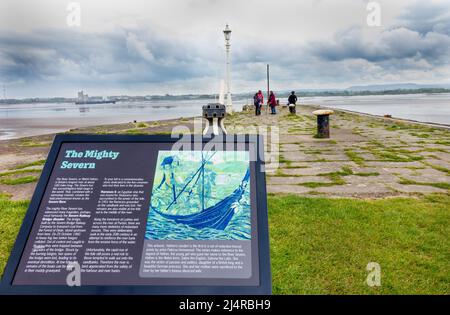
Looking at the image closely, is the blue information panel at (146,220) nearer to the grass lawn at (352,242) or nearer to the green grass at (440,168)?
the grass lawn at (352,242)

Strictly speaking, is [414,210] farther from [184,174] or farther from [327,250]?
[184,174]

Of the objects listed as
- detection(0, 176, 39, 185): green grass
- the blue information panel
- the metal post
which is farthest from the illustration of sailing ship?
the metal post

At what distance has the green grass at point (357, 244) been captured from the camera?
10.4 feet

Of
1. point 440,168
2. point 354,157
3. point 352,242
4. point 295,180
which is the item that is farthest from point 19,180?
point 440,168

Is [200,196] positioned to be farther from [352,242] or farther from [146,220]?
[352,242]

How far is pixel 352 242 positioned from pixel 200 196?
1953 millimetres

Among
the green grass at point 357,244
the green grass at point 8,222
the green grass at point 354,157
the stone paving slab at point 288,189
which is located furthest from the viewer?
the green grass at point 354,157

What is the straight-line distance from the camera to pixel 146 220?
2779mm

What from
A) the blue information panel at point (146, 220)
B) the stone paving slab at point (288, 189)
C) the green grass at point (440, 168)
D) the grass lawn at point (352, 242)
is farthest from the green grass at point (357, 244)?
the green grass at point (440, 168)

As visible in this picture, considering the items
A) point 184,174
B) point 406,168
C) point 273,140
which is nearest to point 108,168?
point 184,174

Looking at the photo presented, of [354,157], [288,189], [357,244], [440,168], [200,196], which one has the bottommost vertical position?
[357,244]

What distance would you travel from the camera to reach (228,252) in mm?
2621

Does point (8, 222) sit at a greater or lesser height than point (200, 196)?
lesser

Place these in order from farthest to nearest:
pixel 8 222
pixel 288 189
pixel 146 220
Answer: pixel 288 189, pixel 8 222, pixel 146 220
